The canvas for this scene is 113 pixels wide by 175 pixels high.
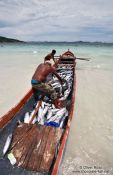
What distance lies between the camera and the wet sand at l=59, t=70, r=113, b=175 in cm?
624

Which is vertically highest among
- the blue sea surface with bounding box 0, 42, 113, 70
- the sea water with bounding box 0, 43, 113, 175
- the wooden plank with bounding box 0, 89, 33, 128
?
the wooden plank with bounding box 0, 89, 33, 128

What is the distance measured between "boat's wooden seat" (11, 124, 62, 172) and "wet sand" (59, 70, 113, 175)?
2.78ft

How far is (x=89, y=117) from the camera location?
9.56m

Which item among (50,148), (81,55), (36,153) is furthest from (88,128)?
(81,55)

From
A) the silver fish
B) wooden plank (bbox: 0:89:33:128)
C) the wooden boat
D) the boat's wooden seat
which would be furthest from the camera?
wooden plank (bbox: 0:89:33:128)

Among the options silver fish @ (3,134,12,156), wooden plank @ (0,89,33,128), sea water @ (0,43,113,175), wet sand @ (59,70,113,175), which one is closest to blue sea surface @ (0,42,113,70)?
sea water @ (0,43,113,175)

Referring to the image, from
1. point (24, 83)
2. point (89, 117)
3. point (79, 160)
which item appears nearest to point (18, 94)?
point (24, 83)

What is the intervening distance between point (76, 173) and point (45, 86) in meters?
3.68

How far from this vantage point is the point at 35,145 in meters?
5.80

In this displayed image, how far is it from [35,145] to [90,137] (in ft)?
8.92

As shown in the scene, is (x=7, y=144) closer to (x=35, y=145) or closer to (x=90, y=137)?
(x=35, y=145)

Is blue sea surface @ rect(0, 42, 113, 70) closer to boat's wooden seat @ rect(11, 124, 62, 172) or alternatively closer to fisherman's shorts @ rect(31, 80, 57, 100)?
fisherman's shorts @ rect(31, 80, 57, 100)

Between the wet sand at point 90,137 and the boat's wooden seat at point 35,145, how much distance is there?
0.85 metres

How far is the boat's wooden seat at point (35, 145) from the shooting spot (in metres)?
5.29
